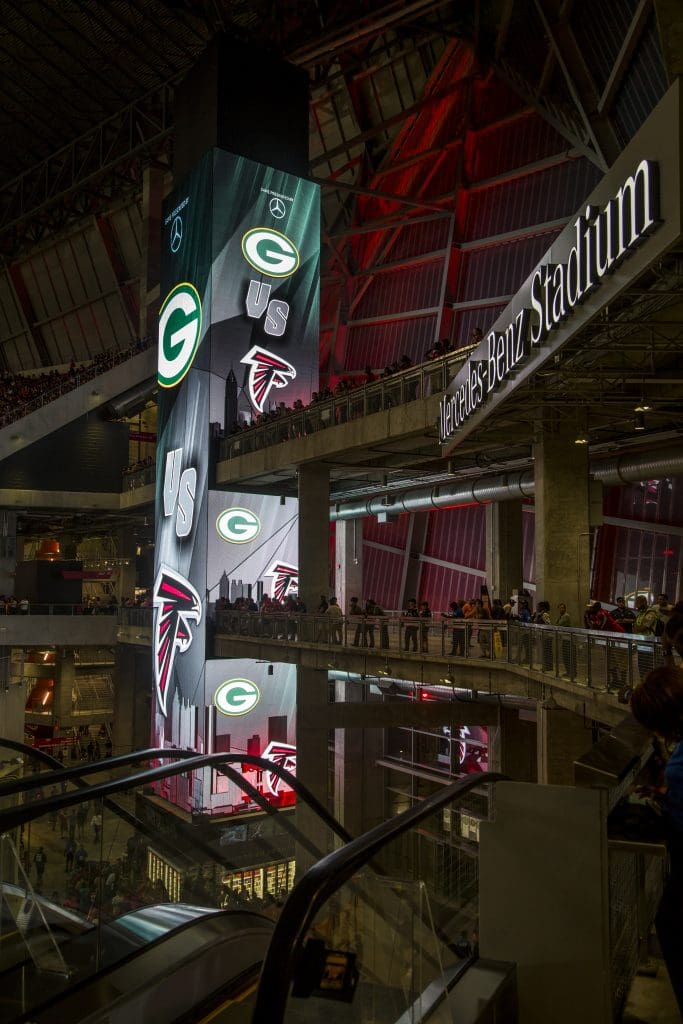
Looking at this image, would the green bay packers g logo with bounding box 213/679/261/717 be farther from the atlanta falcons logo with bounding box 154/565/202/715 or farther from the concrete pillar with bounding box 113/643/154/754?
the concrete pillar with bounding box 113/643/154/754

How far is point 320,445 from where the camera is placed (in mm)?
22562

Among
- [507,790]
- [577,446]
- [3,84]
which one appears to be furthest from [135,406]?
[507,790]

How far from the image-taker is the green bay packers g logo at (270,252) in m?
29.7

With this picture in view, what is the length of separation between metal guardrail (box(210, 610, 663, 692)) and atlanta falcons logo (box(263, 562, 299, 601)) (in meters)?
2.29

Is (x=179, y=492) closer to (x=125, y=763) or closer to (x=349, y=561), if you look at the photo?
(x=349, y=561)

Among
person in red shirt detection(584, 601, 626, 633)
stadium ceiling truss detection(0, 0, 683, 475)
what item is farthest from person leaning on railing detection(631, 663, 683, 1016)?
stadium ceiling truss detection(0, 0, 683, 475)

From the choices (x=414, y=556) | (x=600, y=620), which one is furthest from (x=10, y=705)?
(x=600, y=620)

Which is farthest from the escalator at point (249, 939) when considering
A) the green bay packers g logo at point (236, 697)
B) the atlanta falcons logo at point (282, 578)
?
the atlanta falcons logo at point (282, 578)

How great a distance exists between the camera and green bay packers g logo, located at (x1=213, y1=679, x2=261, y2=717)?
27297mm

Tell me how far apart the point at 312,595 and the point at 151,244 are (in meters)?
26.2

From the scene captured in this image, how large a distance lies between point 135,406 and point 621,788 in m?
37.9

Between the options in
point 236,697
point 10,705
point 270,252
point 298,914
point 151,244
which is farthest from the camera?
point 151,244

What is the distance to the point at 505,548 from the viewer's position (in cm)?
3027

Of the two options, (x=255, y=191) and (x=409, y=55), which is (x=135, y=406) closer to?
(x=255, y=191)
